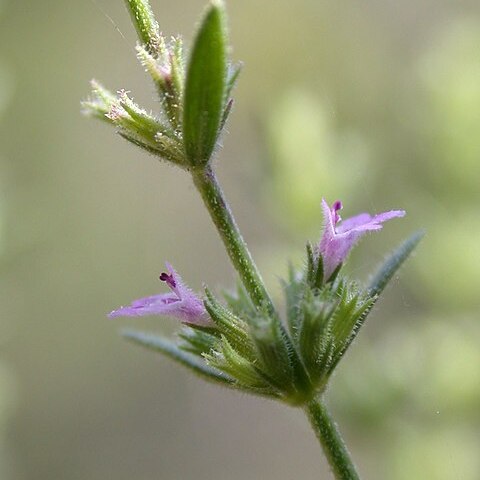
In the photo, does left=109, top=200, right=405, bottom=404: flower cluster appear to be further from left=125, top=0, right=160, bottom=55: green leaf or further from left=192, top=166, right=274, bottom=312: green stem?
left=125, top=0, right=160, bottom=55: green leaf

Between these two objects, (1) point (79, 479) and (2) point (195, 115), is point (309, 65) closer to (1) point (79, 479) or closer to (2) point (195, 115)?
(1) point (79, 479)

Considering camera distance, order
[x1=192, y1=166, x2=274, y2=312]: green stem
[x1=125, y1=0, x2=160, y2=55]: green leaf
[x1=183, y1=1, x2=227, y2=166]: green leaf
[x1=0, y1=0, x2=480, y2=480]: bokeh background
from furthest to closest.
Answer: [x1=0, y1=0, x2=480, y2=480]: bokeh background
[x1=192, y1=166, x2=274, y2=312]: green stem
[x1=125, y1=0, x2=160, y2=55]: green leaf
[x1=183, y1=1, x2=227, y2=166]: green leaf

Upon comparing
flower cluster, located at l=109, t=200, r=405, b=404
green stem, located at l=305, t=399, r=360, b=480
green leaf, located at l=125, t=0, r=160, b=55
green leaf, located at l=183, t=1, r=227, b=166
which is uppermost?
green leaf, located at l=125, t=0, r=160, b=55

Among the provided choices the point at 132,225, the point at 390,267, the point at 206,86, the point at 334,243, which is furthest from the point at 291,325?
the point at 132,225

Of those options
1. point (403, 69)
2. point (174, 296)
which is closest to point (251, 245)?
point (403, 69)

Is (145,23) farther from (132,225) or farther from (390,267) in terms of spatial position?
(132,225)

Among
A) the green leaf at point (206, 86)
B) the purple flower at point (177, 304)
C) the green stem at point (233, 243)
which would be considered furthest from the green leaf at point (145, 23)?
the purple flower at point (177, 304)

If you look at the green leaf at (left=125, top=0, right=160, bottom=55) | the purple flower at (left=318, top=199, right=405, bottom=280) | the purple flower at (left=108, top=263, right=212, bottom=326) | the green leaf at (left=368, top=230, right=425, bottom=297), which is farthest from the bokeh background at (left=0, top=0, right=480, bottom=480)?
the green leaf at (left=125, top=0, right=160, bottom=55)
